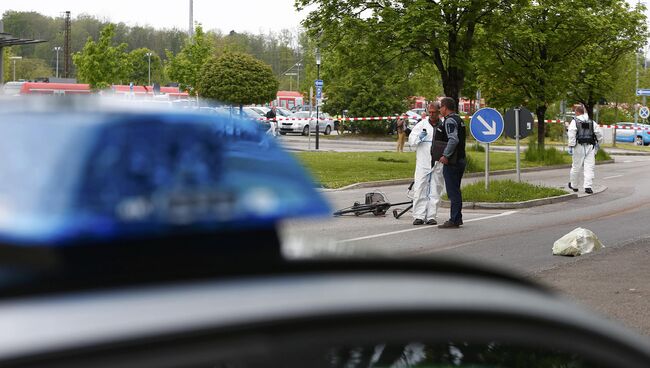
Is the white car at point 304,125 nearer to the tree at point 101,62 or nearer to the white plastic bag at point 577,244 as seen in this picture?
the tree at point 101,62

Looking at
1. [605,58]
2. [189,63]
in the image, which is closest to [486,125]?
[605,58]

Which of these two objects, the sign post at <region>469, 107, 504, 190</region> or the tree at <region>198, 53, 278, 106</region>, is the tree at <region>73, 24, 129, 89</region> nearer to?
the tree at <region>198, 53, 278, 106</region>

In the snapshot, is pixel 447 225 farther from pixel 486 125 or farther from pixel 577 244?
pixel 486 125

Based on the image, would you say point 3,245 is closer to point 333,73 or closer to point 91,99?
point 91,99

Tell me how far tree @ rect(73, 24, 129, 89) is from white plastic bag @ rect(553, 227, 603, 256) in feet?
175

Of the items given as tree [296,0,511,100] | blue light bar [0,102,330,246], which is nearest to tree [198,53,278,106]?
tree [296,0,511,100]

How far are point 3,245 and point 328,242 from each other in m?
0.56

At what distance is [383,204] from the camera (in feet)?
55.8

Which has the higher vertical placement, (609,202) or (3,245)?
(3,245)

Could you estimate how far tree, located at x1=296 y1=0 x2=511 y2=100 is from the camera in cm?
2722

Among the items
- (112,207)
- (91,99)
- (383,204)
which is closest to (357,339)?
(112,207)

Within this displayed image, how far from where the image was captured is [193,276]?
109 centimetres

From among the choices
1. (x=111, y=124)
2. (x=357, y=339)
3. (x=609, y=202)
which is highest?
(x=111, y=124)

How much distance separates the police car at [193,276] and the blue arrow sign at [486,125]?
1869 centimetres
